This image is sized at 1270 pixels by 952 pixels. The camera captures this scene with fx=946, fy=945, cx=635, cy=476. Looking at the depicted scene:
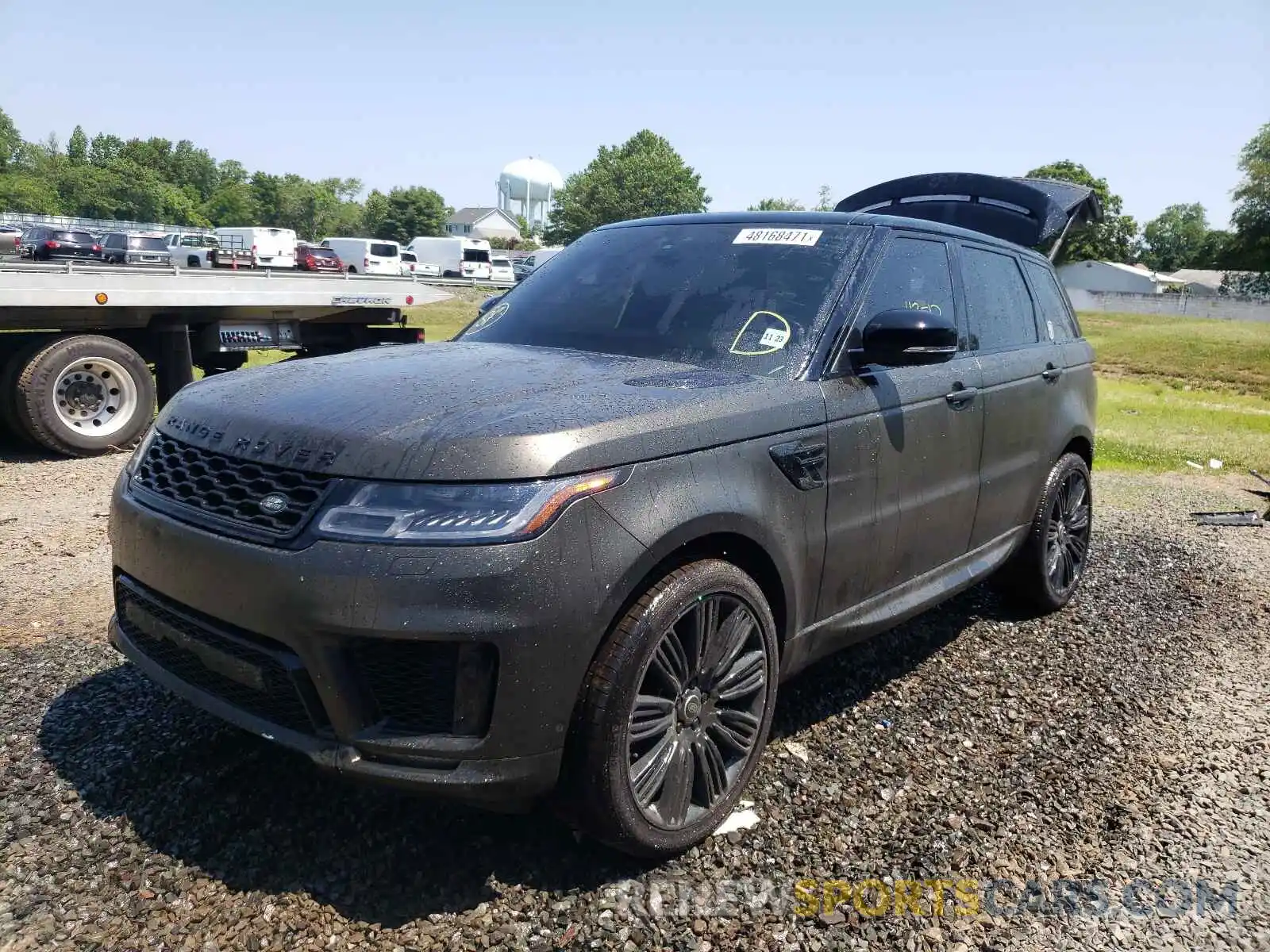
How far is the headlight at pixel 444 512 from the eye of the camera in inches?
87.7

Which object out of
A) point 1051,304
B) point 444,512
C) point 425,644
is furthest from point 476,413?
point 1051,304

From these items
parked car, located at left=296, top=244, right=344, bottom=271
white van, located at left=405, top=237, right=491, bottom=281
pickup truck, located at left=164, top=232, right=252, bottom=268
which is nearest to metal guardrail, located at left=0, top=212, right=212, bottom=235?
pickup truck, located at left=164, top=232, right=252, bottom=268

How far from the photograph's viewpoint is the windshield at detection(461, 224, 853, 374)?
3285 millimetres

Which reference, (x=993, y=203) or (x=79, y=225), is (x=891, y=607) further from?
(x=79, y=225)

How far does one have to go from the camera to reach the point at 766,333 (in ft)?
10.8

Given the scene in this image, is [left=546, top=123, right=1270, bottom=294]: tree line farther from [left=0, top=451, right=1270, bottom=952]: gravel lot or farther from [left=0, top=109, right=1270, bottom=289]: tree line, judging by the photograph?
[left=0, top=451, right=1270, bottom=952]: gravel lot

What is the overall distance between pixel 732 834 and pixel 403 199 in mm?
99885

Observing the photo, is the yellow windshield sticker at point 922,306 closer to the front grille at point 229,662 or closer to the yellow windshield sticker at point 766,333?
the yellow windshield sticker at point 766,333

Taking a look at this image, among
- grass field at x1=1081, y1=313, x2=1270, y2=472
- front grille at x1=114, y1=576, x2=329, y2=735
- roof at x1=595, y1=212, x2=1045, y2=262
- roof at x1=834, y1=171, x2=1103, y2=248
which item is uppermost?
roof at x1=834, y1=171, x2=1103, y2=248

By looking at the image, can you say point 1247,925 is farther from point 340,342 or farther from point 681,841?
point 340,342

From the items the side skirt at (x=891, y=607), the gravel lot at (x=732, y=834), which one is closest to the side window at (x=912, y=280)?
the side skirt at (x=891, y=607)

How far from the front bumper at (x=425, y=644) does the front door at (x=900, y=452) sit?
1076mm

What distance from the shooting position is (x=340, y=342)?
10.1 meters

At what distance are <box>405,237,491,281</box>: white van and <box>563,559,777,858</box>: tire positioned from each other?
47.2 meters
